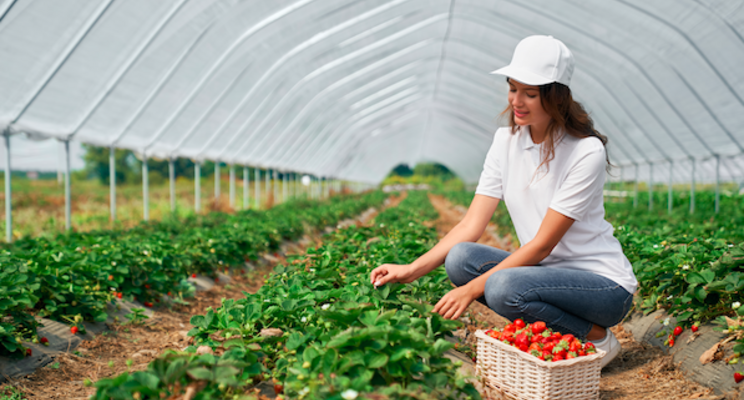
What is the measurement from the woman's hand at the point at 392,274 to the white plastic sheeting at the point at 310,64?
39.1 inches

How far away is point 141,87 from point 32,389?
18.5 ft

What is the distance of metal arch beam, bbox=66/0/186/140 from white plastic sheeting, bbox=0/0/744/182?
0.07 ft

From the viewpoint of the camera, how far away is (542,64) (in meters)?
2.33

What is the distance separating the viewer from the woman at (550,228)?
238 centimetres

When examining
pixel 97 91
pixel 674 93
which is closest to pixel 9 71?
pixel 97 91

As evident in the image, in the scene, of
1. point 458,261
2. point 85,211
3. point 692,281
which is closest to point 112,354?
point 458,261

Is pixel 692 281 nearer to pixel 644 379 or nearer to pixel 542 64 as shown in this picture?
pixel 644 379

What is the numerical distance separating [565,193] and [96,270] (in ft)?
10.9

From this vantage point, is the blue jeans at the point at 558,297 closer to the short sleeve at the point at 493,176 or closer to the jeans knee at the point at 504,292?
the jeans knee at the point at 504,292

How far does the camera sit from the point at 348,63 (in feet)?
37.4

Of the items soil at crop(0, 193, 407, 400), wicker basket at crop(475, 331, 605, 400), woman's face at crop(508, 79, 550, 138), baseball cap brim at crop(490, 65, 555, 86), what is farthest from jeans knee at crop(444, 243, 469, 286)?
soil at crop(0, 193, 407, 400)

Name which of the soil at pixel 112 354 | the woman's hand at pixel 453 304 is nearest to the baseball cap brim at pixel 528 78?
the woman's hand at pixel 453 304

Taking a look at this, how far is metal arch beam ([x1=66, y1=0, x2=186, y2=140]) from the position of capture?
6300 mm

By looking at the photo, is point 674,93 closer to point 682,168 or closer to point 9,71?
point 9,71
